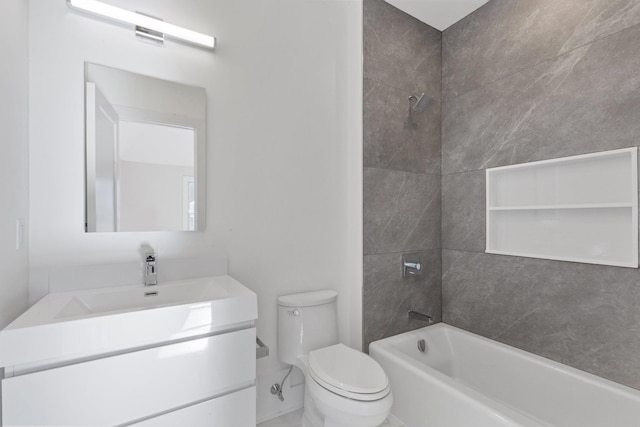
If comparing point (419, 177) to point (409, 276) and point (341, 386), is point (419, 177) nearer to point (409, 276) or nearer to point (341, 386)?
point (409, 276)

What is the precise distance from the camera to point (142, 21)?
1354 mm

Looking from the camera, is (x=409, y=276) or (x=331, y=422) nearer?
(x=331, y=422)

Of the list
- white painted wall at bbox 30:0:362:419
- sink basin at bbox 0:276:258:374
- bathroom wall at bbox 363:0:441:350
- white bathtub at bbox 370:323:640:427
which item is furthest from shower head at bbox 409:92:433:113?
sink basin at bbox 0:276:258:374

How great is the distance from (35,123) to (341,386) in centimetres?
168

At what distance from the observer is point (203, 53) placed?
1.54 m

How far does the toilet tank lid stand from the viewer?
164 centimetres

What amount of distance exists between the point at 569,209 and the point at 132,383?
2210 mm

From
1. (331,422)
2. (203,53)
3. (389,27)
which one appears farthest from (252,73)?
(331,422)

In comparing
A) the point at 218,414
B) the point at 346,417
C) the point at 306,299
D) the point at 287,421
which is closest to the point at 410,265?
the point at 306,299

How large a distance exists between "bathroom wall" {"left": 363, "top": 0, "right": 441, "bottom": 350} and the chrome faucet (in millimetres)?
1222

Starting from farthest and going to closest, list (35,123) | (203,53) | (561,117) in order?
(561,117), (203,53), (35,123)

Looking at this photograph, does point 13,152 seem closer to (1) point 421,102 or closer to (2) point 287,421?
(2) point 287,421

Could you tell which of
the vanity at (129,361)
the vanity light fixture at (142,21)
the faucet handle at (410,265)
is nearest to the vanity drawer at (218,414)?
the vanity at (129,361)

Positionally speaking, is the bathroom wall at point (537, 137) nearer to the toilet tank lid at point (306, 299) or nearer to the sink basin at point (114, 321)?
the toilet tank lid at point (306, 299)
